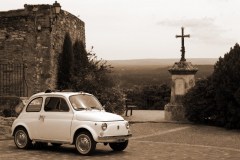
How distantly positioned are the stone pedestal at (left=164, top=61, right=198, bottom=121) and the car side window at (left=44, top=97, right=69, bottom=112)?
960 cm

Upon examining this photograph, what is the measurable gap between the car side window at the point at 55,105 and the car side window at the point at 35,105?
247 mm

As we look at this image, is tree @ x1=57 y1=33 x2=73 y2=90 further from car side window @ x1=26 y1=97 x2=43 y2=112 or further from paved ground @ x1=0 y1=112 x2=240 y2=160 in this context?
car side window @ x1=26 y1=97 x2=43 y2=112

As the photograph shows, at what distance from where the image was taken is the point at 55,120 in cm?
1241

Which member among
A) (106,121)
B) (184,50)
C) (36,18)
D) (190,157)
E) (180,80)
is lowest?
(190,157)

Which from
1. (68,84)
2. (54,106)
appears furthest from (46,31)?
(54,106)

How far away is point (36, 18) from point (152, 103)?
1338cm

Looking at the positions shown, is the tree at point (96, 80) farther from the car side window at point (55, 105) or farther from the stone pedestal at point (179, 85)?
the car side window at point (55, 105)

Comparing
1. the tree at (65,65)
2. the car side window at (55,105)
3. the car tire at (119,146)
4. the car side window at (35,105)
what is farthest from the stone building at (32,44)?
the car tire at (119,146)

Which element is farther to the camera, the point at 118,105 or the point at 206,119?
the point at 118,105

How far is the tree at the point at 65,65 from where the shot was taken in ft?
75.4

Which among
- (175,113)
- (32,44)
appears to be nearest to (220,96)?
(175,113)

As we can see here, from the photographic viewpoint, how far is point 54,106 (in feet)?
41.9

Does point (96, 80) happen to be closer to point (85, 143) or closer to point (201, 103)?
point (201, 103)

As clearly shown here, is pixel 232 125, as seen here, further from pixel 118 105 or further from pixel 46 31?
pixel 46 31
